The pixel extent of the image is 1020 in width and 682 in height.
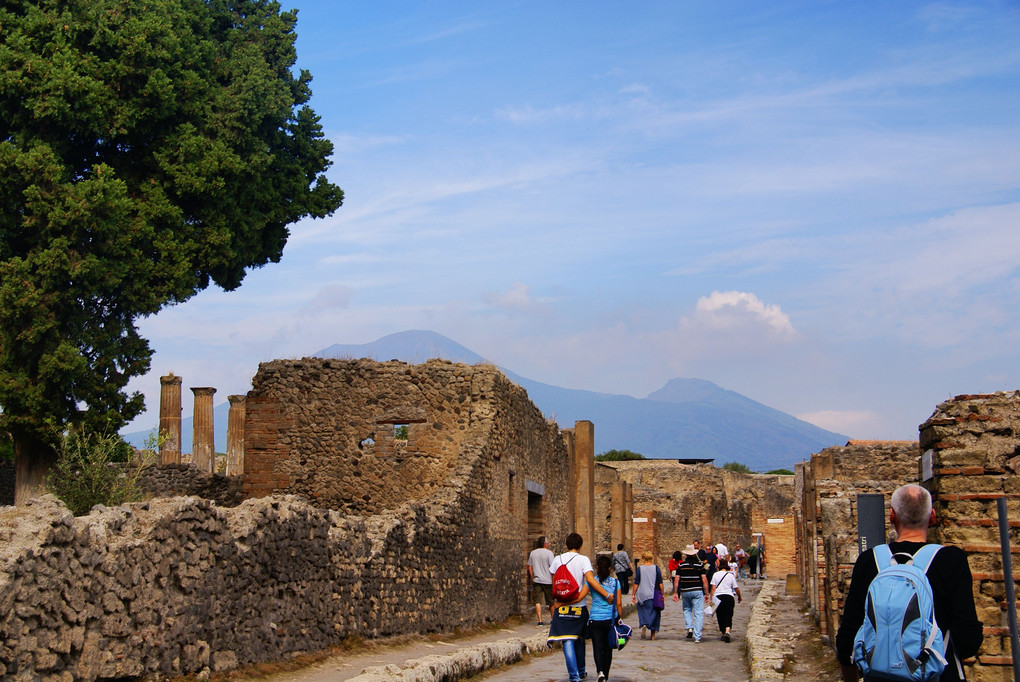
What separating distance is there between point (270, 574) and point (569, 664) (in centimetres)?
275

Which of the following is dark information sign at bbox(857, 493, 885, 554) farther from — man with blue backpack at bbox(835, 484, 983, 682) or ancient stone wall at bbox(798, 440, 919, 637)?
ancient stone wall at bbox(798, 440, 919, 637)

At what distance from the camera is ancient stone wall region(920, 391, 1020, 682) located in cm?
693

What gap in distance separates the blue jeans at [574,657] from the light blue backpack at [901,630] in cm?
527

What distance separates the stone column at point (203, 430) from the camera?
30.9 meters

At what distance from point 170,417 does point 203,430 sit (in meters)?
1.55

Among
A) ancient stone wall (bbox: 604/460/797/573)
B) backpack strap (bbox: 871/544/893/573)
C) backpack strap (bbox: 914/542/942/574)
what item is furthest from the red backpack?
ancient stone wall (bbox: 604/460/797/573)

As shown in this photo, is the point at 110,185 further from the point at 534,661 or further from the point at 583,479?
the point at 534,661

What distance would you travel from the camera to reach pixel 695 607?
15898 mm

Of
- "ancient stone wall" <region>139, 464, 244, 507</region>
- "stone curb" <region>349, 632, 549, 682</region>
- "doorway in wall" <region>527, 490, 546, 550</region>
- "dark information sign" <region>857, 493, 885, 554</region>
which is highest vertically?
"ancient stone wall" <region>139, 464, 244, 507</region>

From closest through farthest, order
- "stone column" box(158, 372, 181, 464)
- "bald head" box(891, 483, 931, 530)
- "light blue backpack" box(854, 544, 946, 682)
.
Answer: "light blue backpack" box(854, 544, 946, 682)
"bald head" box(891, 483, 931, 530)
"stone column" box(158, 372, 181, 464)

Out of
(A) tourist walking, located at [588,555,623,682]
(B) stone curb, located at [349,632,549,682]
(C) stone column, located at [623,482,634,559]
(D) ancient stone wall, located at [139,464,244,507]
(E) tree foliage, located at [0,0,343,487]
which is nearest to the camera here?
(B) stone curb, located at [349,632,549,682]

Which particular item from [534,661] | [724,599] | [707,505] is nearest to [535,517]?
[724,599]

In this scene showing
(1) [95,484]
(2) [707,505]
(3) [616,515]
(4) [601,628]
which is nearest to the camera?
(4) [601,628]

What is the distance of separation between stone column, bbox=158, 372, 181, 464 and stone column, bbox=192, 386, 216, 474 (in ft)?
2.15
